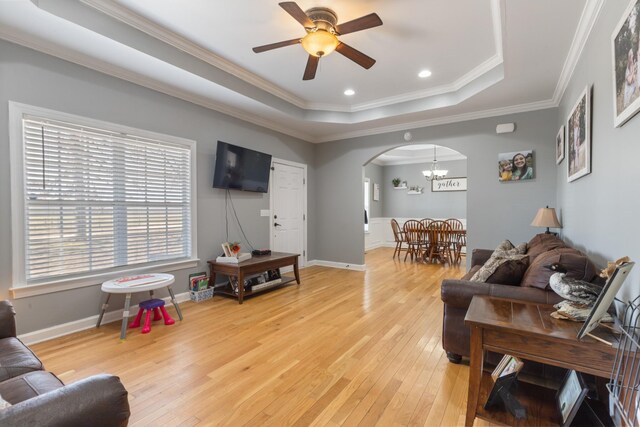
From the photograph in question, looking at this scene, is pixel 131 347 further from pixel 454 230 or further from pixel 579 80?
pixel 454 230

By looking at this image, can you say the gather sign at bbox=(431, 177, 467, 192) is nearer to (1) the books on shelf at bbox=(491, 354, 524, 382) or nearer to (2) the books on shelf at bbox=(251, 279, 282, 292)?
(2) the books on shelf at bbox=(251, 279, 282, 292)

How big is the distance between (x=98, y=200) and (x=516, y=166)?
5273 mm

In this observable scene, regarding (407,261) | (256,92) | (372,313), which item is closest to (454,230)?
(407,261)

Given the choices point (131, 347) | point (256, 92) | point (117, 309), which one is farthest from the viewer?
point (256, 92)

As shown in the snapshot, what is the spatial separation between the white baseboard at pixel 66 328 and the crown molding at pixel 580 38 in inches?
195

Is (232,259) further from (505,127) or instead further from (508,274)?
(505,127)

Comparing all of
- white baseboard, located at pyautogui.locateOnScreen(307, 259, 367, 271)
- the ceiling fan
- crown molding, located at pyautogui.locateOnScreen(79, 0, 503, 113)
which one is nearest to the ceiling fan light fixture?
the ceiling fan

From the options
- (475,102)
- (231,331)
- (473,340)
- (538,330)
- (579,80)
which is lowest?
(231,331)

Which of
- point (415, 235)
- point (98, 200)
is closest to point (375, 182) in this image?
point (415, 235)

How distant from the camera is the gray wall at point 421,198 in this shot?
8.31 metres

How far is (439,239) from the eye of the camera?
20.9 feet

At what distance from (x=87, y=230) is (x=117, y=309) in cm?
90

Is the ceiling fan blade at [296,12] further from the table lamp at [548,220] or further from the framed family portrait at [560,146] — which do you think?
the table lamp at [548,220]

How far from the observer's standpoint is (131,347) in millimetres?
2574
